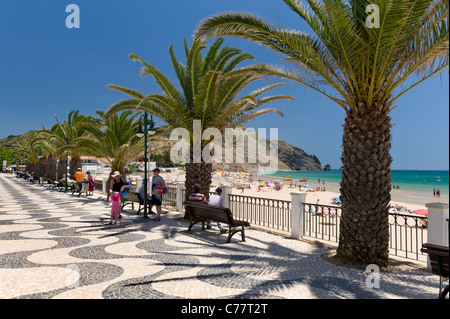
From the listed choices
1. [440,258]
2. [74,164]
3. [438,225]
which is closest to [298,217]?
[438,225]

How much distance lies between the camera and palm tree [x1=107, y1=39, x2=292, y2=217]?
9656mm

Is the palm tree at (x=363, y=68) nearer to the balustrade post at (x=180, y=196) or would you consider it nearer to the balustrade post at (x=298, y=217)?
the balustrade post at (x=298, y=217)

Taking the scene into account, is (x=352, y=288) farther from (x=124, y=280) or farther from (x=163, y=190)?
(x=163, y=190)

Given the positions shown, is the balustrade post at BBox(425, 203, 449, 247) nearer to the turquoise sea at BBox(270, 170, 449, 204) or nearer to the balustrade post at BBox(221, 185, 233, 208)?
the balustrade post at BBox(221, 185, 233, 208)

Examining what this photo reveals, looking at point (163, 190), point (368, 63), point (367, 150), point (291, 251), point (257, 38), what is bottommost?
point (291, 251)

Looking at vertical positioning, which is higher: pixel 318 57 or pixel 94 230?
pixel 318 57

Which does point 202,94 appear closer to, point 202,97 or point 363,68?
point 202,97

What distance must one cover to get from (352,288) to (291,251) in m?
2.30

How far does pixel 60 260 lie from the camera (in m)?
5.51

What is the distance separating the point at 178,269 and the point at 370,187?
143 inches

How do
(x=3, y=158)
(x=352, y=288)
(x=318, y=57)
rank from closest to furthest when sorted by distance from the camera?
(x=352, y=288) → (x=318, y=57) → (x=3, y=158)

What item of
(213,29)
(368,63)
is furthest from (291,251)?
(213,29)

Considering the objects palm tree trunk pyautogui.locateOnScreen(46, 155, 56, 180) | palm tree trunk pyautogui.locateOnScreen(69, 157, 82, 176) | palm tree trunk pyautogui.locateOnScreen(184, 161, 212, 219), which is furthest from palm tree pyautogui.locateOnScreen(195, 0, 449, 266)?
palm tree trunk pyautogui.locateOnScreen(46, 155, 56, 180)

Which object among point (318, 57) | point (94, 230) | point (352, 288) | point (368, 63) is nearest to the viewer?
point (352, 288)
